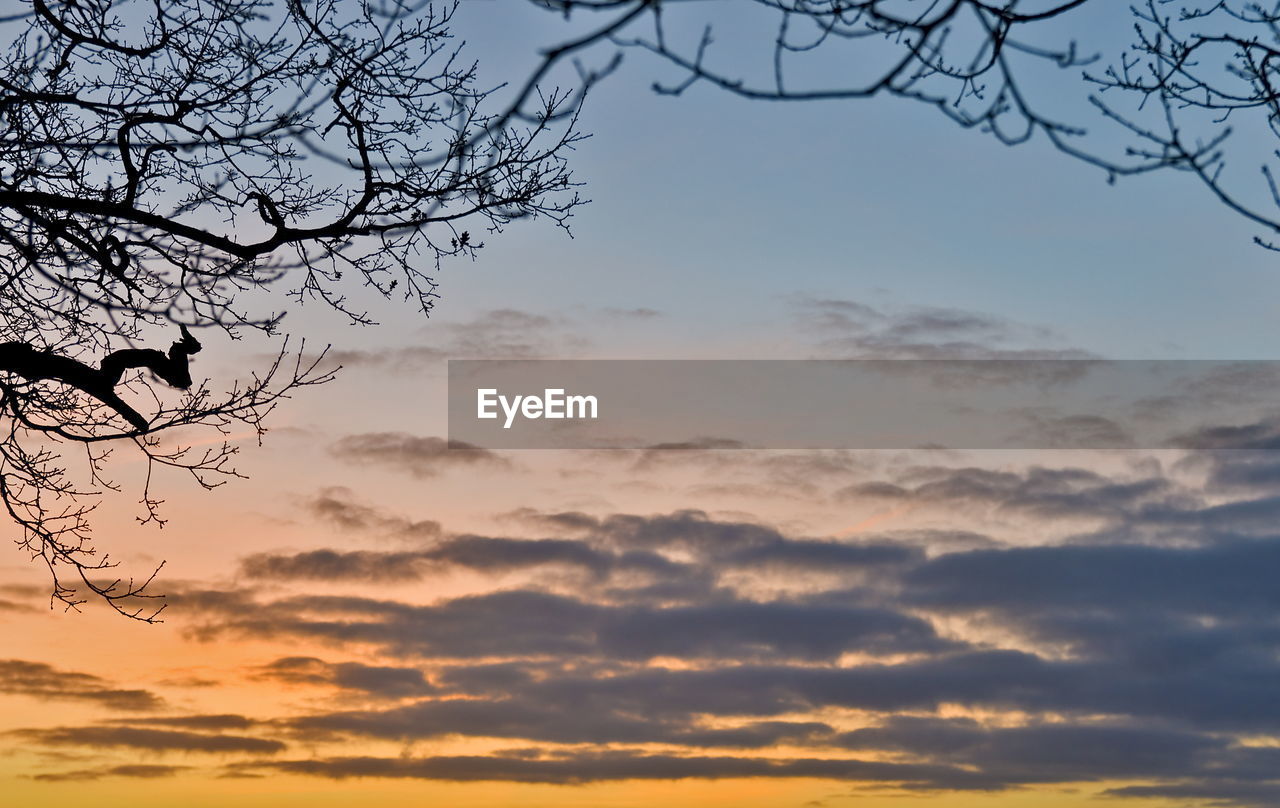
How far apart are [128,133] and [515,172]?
120 inches

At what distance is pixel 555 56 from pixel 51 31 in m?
7.49

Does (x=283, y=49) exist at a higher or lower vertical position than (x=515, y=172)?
higher

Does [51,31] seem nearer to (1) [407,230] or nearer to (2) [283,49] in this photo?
(2) [283,49]

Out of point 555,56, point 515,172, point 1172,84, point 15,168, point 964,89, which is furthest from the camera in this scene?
point 515,172

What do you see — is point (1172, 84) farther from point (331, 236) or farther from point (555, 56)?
point (331, 236)

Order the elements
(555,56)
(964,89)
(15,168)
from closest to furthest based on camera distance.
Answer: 1. (555,56)
2. (964,89)
3. (15,168)

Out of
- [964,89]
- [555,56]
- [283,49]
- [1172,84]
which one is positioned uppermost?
[283,49]

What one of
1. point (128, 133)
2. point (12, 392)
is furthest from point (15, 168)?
point (12, 392)

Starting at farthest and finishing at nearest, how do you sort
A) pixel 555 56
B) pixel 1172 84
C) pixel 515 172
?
1. pixel 515 172
2. pixel 1172 84
3. pixel 555 56

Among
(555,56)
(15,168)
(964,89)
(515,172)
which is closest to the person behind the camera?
(555,56)

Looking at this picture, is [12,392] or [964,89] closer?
[964,89]

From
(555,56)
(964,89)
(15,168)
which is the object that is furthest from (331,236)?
(555,56)

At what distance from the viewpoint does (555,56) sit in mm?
3619

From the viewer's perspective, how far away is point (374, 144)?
9.78 metres
